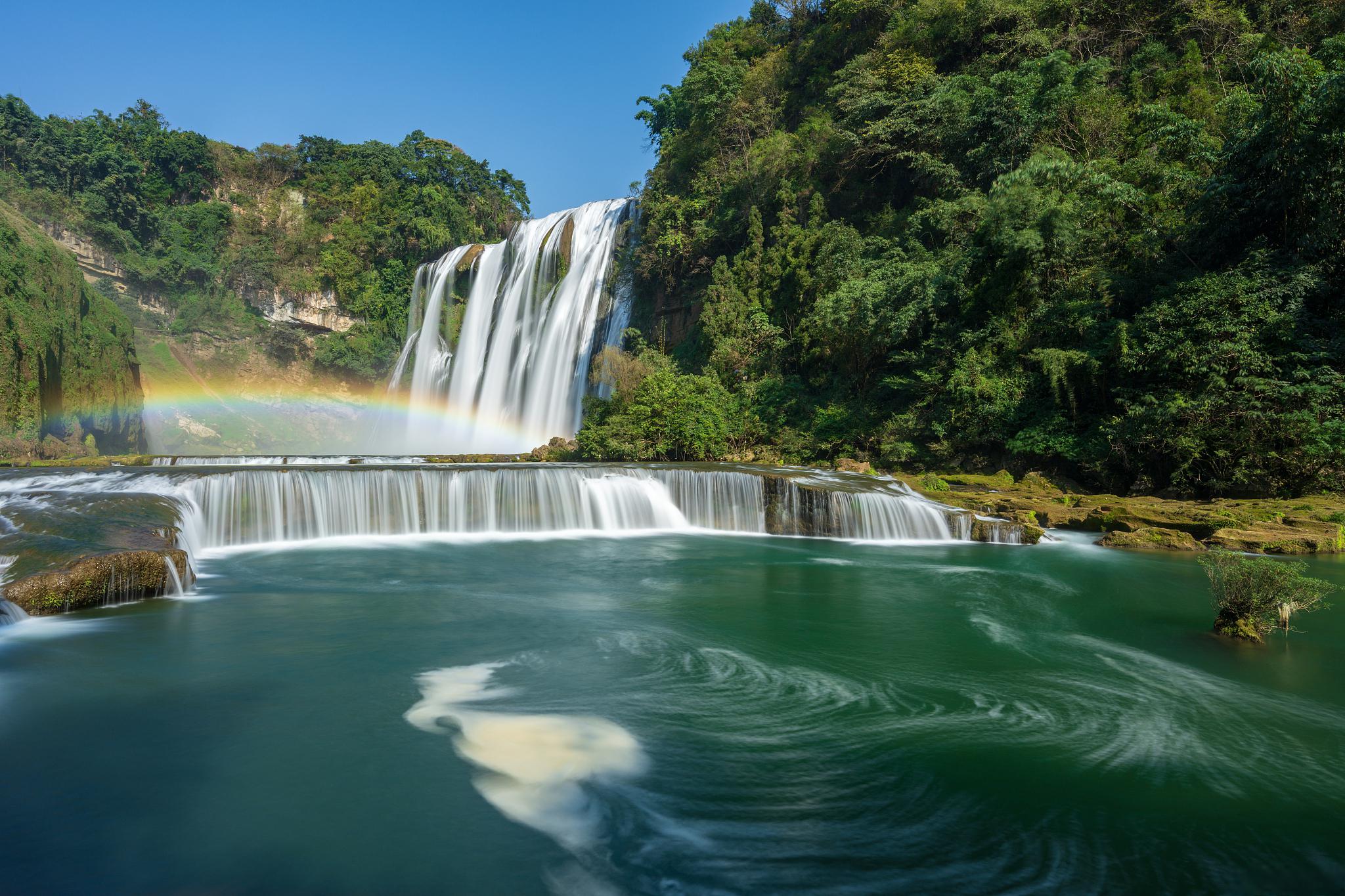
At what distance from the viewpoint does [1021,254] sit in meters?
16.5

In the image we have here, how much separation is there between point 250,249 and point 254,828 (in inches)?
1912

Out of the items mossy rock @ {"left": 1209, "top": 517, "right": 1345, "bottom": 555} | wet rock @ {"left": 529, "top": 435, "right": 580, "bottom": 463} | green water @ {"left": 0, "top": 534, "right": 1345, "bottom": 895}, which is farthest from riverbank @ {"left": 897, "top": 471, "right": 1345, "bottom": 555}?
wet rock @ {"left": 529, "top": 435, "right": 580, "bottom": 463}

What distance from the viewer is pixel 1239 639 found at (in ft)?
21.9

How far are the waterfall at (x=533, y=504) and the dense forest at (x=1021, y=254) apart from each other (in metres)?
4.53

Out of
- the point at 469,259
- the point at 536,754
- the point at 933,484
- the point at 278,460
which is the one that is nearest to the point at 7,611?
the point at 536,754

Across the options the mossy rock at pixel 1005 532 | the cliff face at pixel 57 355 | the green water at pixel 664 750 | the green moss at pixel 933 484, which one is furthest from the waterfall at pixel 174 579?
the cliff face at pixel 57 355

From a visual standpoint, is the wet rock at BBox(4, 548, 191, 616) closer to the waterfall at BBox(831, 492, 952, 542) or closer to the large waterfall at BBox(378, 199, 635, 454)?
the waterfall at BBox(831, 492, 952, 542)

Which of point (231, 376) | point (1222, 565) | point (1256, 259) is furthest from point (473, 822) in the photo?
point (231, 376)

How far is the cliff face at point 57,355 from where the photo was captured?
22.8m

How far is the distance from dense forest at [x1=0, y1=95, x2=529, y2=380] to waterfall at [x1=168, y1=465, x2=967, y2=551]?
101 ft

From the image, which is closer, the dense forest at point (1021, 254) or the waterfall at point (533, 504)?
the waterfall at point (533, 504)

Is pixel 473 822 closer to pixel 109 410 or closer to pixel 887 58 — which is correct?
pixel 887 58

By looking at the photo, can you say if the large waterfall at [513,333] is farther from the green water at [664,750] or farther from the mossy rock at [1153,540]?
the green water at [664,750]

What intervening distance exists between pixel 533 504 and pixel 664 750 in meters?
9.92
